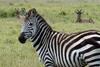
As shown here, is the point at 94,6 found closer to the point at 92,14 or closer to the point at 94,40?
the point at 92,14

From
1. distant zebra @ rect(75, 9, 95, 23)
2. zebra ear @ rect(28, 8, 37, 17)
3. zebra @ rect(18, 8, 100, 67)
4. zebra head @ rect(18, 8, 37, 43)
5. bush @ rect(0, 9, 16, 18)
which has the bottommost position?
zebra @ rect(18, 8, 100, 67)

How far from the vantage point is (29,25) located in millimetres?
7176

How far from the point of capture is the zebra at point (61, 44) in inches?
245

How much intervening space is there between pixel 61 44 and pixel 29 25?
81cm

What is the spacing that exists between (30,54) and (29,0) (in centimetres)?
2758

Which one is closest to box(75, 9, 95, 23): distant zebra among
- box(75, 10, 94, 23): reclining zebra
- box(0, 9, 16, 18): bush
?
box(75, 10, 94, 23): reclining zebra

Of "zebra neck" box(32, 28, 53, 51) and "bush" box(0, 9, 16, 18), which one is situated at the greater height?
"bush" box(0, 9, 16, 18)

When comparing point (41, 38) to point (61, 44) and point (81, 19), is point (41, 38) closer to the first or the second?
point (61, 44)

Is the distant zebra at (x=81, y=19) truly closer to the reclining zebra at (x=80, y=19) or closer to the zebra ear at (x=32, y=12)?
the reclining zebra at (x=80, y=19)

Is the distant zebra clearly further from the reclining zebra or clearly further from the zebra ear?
the zebra ear

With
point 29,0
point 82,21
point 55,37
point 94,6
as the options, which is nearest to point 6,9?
point 82,21

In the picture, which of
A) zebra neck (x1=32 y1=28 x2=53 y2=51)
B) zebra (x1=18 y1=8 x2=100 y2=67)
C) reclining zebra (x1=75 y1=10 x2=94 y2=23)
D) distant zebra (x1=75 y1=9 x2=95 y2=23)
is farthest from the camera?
reclining zebra (x1=75 y1=10 x2=94 y2=23)

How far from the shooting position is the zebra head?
7.13 m

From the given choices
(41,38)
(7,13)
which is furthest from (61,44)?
(7,13)
